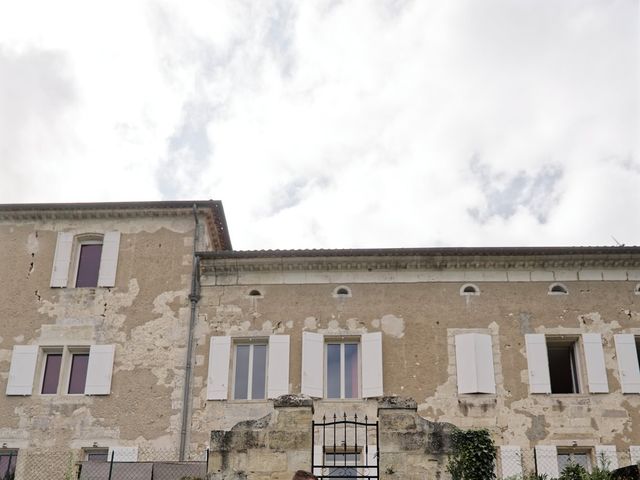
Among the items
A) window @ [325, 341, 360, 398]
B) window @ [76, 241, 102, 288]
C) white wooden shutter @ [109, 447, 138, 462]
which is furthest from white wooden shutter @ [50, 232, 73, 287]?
window @ [325, 341, 360, 398]

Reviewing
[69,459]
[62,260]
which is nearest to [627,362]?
[69,459]

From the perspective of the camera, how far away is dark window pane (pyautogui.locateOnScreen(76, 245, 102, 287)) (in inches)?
867

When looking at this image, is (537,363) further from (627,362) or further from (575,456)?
(575,456)

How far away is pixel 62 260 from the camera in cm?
2200

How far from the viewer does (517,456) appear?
19312mm

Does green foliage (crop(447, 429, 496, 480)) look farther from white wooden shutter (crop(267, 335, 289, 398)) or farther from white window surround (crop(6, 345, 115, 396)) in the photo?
white window surround (crop(6, 345, 115, 396))

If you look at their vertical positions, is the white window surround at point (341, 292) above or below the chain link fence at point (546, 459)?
above

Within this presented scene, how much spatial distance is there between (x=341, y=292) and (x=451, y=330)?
297 cm

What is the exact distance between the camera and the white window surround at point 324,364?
66.0 feet

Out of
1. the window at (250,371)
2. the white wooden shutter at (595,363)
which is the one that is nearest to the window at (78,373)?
the window at (250,371)

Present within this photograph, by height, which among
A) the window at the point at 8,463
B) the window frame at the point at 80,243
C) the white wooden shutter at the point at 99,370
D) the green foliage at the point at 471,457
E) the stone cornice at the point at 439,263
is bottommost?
the green foliage at the point at 471,457

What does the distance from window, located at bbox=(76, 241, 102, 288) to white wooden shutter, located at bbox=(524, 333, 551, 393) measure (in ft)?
37.2

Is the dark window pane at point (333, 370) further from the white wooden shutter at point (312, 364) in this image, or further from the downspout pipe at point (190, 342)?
the downspout pipe at point (190, 342)

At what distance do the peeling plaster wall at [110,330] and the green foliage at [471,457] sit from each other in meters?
8.88
